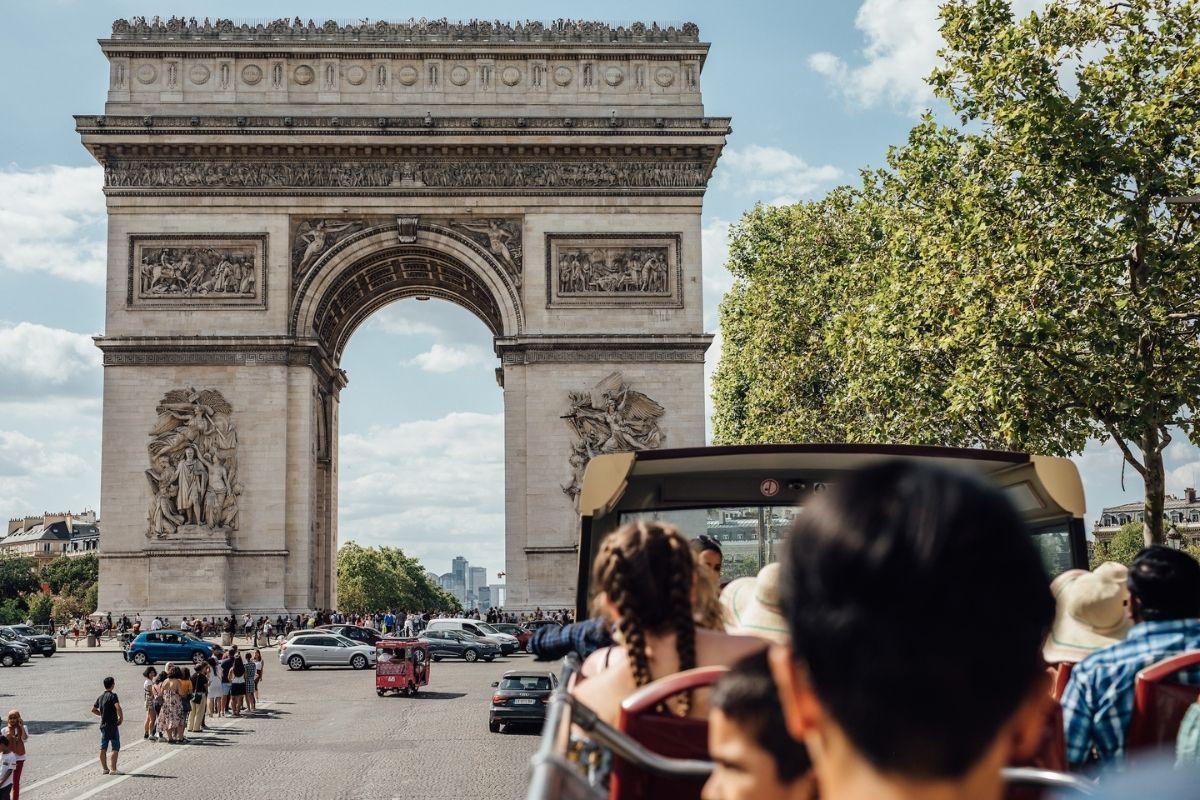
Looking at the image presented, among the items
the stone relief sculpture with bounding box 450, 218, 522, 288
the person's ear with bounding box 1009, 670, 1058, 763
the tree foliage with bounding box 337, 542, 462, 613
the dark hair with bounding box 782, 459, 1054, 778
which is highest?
the stone relief sculpture with bounding box 450, 218, 522, 288

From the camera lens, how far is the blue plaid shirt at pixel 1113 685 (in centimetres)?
394

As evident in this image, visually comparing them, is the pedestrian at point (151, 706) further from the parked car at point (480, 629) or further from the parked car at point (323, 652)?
the parked car at point (480, 629)

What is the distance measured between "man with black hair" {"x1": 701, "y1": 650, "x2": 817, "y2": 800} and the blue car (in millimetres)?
30794

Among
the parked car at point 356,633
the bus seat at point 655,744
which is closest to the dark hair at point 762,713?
the bus seat at point 655,744

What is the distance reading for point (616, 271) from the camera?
36.9 meters

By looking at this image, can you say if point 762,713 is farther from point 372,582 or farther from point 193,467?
point 372,582

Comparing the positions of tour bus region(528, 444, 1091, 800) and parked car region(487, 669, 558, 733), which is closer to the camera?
tour bus region(528, 444, 1091, 800)

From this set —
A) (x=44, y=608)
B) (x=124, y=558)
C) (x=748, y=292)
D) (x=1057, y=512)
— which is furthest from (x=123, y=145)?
(x=44, y=608)

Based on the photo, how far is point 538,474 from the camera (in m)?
35.8

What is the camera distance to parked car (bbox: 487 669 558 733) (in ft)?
61.1

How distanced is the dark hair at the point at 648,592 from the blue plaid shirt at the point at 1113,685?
50.9 inches

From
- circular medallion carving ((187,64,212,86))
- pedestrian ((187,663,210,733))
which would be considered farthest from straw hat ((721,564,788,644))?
circular medallion carving ((187,64,212,86))

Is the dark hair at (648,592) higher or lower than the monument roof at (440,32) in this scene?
lower

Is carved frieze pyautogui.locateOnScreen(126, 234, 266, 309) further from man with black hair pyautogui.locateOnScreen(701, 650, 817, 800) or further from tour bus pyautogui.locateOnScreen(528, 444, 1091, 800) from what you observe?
man with black hair pyautogui.locateOnScreen(701, 650, 817, 800)
